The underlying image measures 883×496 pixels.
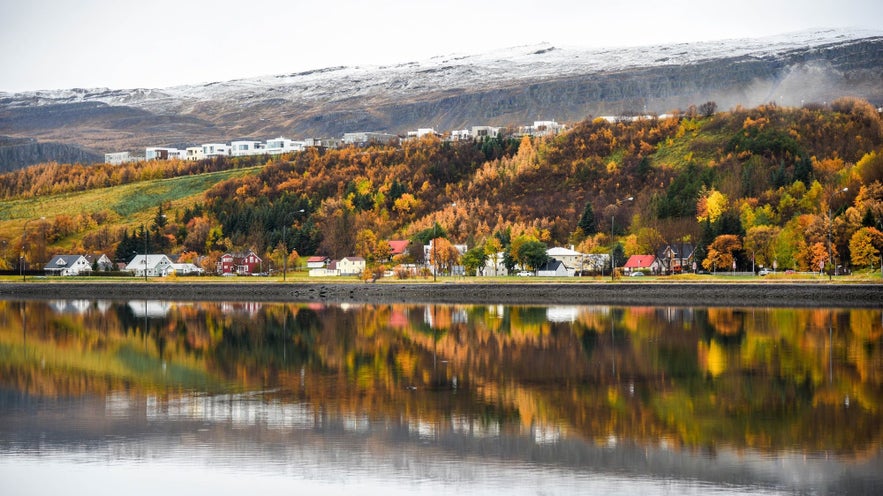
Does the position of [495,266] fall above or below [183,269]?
above

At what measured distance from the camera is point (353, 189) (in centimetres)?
13100

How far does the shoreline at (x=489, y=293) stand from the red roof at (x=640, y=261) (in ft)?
75.5

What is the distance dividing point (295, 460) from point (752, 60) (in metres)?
194

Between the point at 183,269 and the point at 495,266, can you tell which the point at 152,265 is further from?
the point at 495,266

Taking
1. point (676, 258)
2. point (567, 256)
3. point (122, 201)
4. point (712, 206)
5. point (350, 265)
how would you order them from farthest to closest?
point (122, 201) < point (350, 265) < point (712, 206) < point (567, 256) < point (676, 258)

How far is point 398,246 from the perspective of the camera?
104500 mm

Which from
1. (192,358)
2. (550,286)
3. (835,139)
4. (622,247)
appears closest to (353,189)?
(622,247)

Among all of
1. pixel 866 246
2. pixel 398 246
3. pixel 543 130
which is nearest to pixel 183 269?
pixel 398 246

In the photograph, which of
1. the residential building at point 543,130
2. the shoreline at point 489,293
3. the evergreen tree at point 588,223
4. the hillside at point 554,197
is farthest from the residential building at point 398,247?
the residential building at point 543,130

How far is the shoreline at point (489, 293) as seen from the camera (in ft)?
195

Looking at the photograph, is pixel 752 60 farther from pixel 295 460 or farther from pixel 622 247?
pixel 295 460

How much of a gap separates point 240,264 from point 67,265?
61.3 feet

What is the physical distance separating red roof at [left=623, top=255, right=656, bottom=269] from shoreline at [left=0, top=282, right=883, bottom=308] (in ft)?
75.5

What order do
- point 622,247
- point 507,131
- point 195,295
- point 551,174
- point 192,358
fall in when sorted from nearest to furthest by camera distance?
1. point 192,358
2. point 195,295
3. point 622,247
4. point 551,174
5. point 507,131
